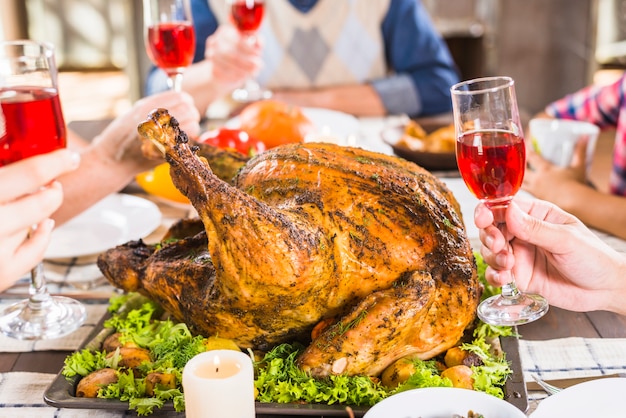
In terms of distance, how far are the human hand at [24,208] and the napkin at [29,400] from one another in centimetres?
20

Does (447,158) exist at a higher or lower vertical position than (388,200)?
lower

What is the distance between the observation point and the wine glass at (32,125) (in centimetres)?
121

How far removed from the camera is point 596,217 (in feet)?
6.06

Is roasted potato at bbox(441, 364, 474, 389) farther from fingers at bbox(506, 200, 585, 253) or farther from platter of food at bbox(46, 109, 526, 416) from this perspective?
fingers at bbox(506, 200, 585, 253)

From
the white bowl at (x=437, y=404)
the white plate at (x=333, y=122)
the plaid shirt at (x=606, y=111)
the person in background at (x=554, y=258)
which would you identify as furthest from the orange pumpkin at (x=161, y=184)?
the plaid shirt at (x=606, y=111)

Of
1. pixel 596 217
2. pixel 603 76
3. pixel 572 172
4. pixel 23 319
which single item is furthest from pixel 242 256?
pixel 603 76

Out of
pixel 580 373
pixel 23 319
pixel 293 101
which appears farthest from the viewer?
pixel 293 101

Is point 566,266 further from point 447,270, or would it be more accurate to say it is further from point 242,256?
point 242,256

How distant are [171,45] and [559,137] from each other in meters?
1.10

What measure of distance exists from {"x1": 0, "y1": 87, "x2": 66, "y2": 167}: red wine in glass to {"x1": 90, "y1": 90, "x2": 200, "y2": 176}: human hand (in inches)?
17.1

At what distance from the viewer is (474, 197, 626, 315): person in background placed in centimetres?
121

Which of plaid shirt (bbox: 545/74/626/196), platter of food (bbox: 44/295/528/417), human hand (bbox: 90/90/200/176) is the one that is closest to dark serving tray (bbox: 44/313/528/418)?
platter of food (bbox: 44/295/528/417)

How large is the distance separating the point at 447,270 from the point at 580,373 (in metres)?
0.28

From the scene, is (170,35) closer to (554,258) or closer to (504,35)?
(554,258)
